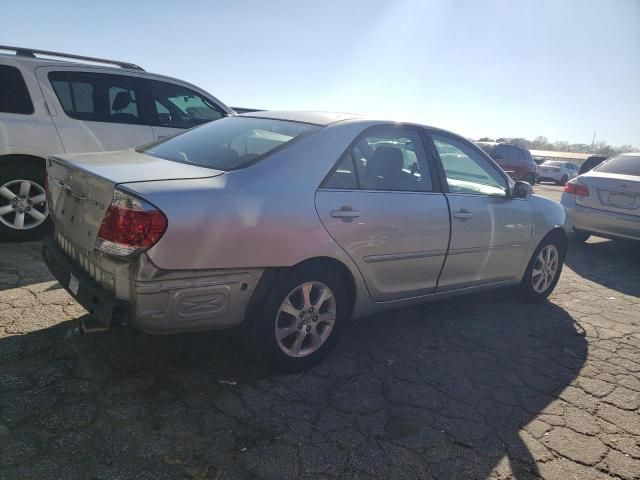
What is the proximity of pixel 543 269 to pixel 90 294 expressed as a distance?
158 inches

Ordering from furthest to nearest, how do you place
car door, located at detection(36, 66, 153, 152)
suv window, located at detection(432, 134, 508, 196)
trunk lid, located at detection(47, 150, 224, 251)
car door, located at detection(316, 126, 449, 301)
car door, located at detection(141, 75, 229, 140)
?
car door, located at detection(141, 75, 229, 140), car door, located at detection(36, 66, 153, 152), suv window, located at detection(432, 134, 508, 196), car door, located at detection(316, 126, 449, 301), trunk lid, located at detection(47, 150, 224, 251)

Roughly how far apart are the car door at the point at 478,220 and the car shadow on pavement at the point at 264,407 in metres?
0.61

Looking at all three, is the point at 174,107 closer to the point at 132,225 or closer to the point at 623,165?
the point at 132,225

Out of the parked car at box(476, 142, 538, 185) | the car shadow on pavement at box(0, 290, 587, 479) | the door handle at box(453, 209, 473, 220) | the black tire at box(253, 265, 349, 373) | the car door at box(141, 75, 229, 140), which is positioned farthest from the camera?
the parked car at box(476, 142, 538, 185)

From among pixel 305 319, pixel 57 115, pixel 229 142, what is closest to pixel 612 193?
pixel 305 319

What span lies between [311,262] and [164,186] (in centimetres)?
93

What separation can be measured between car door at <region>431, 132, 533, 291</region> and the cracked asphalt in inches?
19.9

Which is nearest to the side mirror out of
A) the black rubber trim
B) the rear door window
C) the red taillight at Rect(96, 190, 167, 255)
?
the red taillight at Rect(96, 190, 167, 255)

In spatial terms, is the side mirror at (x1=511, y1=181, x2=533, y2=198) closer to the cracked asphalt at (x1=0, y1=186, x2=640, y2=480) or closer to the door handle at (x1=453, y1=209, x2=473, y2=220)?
the door handle at (x1=453, y1=209, x2=473, y2=220)

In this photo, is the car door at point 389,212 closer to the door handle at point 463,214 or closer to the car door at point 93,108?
the door handle at point 463,214

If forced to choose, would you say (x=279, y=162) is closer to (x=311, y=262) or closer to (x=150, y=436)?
(x=311, y=262)

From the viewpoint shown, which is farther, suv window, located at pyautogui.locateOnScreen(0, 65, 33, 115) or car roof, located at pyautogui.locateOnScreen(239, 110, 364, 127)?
suv window, located at pyautogui.locateOnScreen(0, 65, 33, 115)

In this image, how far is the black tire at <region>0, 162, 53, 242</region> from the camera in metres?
4.68

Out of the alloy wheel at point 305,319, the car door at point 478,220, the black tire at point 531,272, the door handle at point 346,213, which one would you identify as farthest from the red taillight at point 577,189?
the alloy wheel at point 305,319
